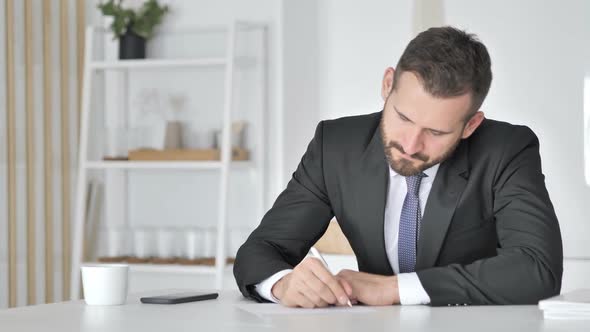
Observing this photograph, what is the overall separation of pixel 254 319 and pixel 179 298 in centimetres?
30

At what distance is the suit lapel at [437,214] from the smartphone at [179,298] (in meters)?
0.54

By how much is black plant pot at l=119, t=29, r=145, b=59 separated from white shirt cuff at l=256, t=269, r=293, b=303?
253cm

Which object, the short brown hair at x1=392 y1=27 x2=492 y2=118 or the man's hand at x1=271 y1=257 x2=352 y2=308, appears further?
the short brown hair at x1=392 y1=27 x2=492 y2=118

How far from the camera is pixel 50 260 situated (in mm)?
4316

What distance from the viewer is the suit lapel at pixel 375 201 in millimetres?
2229

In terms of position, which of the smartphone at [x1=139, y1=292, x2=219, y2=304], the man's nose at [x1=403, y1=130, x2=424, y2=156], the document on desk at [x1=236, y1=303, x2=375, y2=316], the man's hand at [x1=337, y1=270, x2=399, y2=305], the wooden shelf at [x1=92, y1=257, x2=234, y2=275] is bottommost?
the wooden shelf at [x1=92, y1=257, x2=234, y2=275]

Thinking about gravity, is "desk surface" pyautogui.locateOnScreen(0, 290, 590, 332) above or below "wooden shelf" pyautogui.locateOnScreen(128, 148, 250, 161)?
below

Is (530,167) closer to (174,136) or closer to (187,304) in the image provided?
(187,304)

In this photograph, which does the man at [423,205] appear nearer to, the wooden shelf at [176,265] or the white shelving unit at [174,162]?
the white shelving unit at [174,162]

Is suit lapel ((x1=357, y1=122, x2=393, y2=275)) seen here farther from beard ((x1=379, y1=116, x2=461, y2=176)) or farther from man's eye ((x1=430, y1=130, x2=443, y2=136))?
man's eye ((x1=430, y1=130, x2=443, y2=136))

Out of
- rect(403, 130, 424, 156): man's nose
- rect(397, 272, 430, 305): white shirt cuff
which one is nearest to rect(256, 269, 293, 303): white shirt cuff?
rect(397, 272, 430, 305): white shirt cuff

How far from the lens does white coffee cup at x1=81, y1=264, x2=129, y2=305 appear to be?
1826 millimetres

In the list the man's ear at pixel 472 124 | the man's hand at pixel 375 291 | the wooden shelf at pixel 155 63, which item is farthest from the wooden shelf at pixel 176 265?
the man's hand at pixel 375 291

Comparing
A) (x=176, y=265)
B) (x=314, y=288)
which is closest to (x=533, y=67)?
(x=176, y=265)
